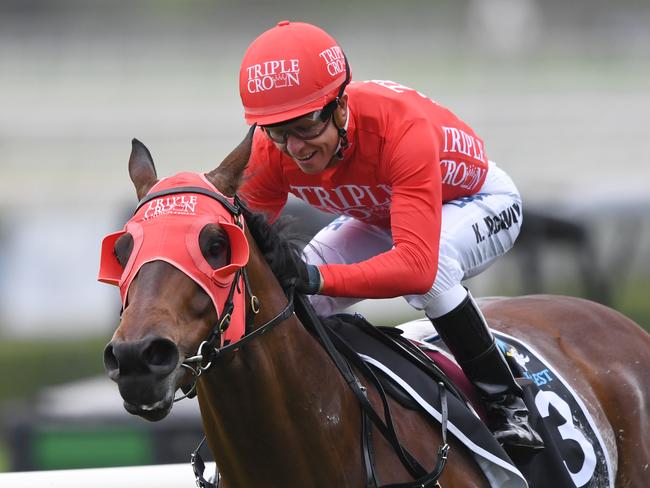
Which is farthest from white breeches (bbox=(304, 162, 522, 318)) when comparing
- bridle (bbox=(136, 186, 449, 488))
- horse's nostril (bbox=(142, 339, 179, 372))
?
horse's nostril (bbox=(142, 339, 179, 372))

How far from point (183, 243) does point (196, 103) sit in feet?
71.6

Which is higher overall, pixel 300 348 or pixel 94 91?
pixel 300 348

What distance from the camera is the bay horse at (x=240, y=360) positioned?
2.46 metres

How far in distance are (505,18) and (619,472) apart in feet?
79.7

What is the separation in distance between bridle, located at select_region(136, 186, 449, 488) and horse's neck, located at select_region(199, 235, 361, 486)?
43 mm

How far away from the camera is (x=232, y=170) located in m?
2.85

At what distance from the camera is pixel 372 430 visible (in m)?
3.09

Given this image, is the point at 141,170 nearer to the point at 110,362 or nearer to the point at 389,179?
the point at 110,362

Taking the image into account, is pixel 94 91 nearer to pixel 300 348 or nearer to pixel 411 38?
pixel 411 38

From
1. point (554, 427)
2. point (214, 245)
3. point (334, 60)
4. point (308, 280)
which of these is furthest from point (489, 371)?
point (214, 245)

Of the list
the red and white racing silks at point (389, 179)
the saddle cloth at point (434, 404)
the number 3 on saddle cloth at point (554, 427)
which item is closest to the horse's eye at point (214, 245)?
the red and white racing silks at point (389, 179)

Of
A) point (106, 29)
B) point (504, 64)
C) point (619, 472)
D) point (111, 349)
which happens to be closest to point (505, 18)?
point (504, 64)

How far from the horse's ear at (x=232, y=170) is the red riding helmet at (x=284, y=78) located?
259mm

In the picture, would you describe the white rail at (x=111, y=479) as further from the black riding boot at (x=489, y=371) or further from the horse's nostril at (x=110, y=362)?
the horse's nostril at (x=110, y=362)
